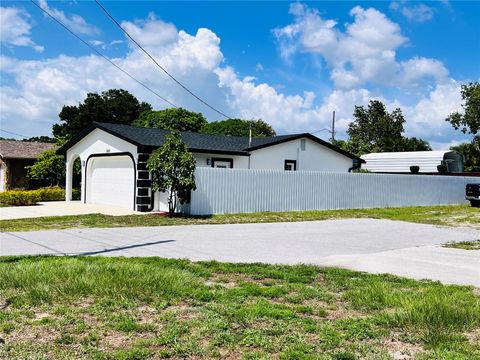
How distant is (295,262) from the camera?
8.91 m

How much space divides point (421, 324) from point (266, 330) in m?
1.63

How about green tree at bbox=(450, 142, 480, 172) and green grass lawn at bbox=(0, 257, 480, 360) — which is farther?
green tree at bbox=(450, 142, 480, 172)

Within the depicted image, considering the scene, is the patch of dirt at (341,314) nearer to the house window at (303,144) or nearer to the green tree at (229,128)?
the house window at (303,144)

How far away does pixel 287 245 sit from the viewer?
37.2 ft

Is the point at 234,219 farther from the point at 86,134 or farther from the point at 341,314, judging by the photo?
the point at 341,314

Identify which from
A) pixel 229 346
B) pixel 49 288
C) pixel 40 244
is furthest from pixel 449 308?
pixel 40 244

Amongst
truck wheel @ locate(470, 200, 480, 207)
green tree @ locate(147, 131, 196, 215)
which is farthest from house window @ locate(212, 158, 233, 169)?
truck wheel @ locate(470, 200, 480, 207)

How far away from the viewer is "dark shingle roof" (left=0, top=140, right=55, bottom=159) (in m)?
32.9

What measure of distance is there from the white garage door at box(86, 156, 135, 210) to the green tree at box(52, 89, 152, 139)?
33518 mm

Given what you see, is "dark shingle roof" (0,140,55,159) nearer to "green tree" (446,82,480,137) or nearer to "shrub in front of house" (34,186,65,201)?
"shrub in front of house" (34,186,65,201)

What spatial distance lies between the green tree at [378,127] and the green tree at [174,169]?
1749 inches

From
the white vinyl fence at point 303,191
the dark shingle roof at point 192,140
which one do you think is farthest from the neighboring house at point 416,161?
the dark shingle roof at point 192,140

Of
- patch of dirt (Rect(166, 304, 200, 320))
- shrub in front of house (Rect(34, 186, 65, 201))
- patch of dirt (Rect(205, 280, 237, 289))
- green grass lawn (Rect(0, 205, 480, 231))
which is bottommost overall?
patch of dirt (Rect(166, 304, 200, 320))

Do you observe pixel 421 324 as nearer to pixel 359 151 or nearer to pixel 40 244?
pixel 40 244
